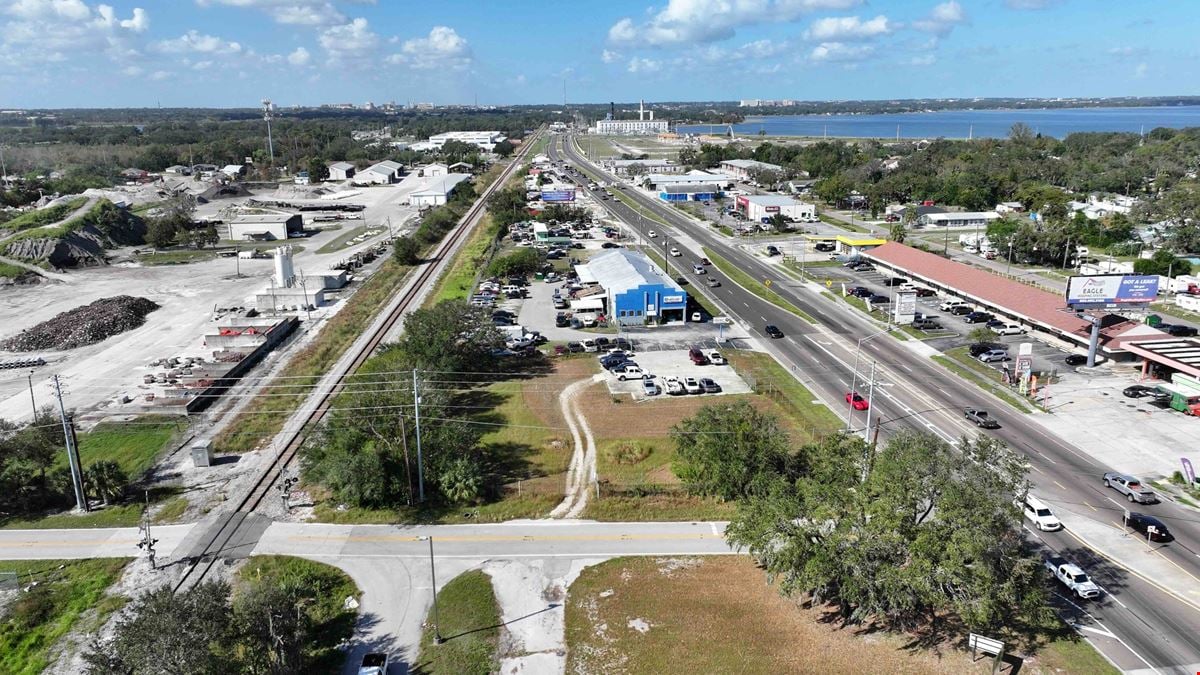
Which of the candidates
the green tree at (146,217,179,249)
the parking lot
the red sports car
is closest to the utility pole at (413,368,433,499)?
the parking lot

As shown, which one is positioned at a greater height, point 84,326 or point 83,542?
point 84,326

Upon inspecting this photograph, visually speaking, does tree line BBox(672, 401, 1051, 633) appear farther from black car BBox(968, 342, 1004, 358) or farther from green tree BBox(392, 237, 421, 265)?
green tree BBox(392, 237, 421, 265)

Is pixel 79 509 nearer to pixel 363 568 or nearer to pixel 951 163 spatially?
pixel 363 568

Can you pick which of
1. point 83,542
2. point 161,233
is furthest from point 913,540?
point 161,233

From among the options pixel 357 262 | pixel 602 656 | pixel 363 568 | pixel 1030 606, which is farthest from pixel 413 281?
pixel 1030 606

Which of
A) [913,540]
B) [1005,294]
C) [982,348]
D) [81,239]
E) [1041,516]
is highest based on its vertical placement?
[81,239]

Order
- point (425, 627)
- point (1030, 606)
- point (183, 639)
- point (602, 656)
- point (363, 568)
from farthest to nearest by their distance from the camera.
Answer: point (363, 568) < point (425, 627) < point (602, 656) < point (1030, 606) < point (183, 639)

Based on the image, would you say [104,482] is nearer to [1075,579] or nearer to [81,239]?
[1075,579]
